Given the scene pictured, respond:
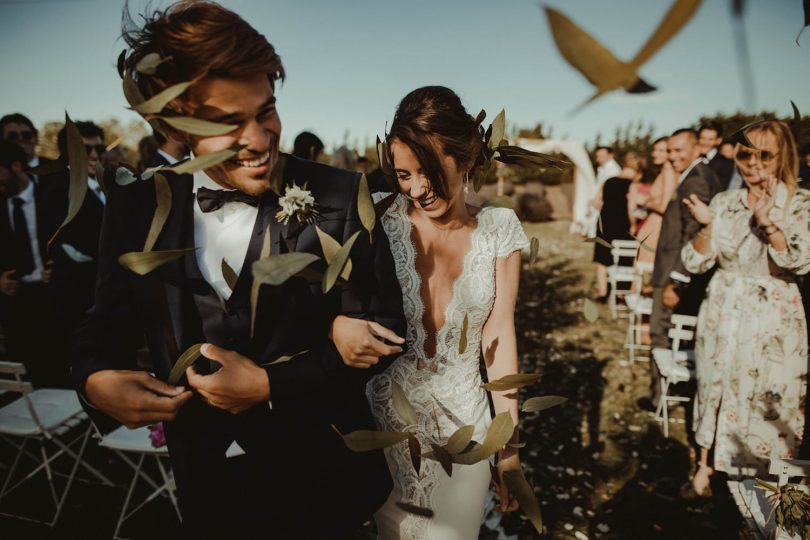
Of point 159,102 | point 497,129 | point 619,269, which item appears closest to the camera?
point 159,102

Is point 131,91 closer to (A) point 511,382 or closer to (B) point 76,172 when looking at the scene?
(B) point 76,172

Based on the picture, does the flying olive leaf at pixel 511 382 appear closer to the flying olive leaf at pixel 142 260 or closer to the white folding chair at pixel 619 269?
the flying olive leaf at pixel 142 260

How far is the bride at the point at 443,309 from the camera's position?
162cm

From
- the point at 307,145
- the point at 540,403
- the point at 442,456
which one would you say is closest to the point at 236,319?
the point at 442,456

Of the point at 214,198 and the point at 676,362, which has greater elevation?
the point at 214,198

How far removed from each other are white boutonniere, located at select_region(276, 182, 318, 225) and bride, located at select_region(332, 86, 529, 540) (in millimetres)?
521

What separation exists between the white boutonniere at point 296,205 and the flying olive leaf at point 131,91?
0.38 m

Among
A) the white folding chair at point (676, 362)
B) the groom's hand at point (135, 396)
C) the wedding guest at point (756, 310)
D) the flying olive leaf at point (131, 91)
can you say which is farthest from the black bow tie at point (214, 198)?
the white folding chair at point (676, 362)

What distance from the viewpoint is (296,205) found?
1.19 meters

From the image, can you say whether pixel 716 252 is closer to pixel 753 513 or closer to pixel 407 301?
pixel 753 513

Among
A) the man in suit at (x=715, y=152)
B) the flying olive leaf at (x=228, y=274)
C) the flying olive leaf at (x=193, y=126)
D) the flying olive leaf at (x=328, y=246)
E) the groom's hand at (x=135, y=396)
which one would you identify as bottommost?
the groom's hand at (x=135, y=396)

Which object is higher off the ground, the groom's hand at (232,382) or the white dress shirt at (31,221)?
the white dress shirt at (31,221)

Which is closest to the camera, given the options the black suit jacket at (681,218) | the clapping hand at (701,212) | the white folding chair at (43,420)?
the white folding chair at (43,420)

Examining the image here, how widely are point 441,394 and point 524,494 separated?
1.46ft
